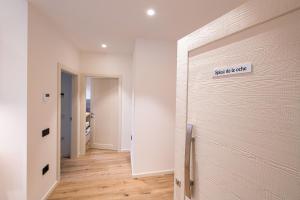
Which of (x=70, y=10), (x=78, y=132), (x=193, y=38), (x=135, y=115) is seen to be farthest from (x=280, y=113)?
(x=78, y=132)

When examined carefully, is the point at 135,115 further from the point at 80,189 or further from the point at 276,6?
the point at 276,6

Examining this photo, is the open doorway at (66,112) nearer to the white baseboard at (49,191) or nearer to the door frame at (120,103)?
the door frame at (120,103)

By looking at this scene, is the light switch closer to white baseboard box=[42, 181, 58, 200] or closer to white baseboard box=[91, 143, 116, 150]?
white baseboard box=[42, 181, 58, 200]

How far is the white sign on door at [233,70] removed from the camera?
598 mm

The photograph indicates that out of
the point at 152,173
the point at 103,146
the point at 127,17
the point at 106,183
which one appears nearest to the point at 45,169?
the point at 106,183

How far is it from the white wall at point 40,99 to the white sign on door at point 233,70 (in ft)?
7.06

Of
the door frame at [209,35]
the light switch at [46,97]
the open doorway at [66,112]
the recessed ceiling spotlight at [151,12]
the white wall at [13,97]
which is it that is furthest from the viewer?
the open doorway at [66,112]

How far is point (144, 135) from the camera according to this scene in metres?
3.17

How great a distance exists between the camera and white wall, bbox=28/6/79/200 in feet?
6.77

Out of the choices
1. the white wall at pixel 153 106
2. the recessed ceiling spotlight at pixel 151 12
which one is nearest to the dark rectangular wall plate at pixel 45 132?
the white wall at pixel 153 106

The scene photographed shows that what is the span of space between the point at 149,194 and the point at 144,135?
0.98 metres

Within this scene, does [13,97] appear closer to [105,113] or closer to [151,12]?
[151,12]

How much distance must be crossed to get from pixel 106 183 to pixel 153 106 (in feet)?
5.16

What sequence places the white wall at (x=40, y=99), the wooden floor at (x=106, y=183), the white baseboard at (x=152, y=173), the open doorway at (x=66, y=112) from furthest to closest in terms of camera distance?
the open doorway at (x=66, y=112) → the white baseboard at (x=152, y=173) → the wooden floor at (x=106, y=183) → the white wall at (x=40, y=99)
